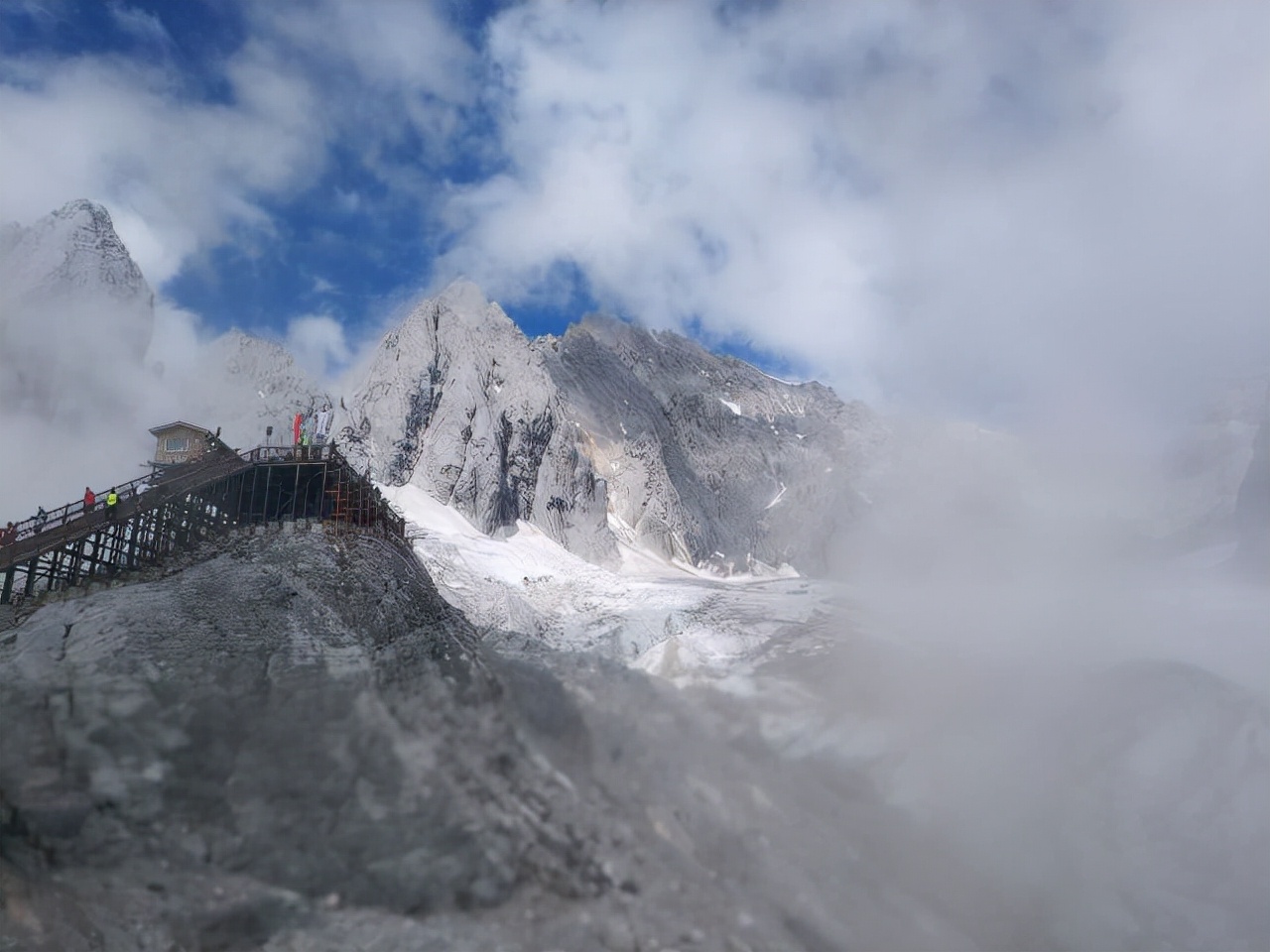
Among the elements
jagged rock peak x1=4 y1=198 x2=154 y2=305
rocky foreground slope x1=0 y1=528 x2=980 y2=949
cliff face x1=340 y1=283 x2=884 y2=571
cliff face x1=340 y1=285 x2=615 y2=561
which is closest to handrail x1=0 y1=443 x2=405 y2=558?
rocky foreground slope x1=0 y1=528 x2=980 y2=949

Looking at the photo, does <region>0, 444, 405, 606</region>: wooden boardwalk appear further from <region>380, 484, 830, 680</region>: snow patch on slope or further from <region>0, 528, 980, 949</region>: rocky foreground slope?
<region>380, 484, 830, 680</region>: snow patch on slope

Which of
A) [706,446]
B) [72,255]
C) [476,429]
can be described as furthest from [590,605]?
[72,255]

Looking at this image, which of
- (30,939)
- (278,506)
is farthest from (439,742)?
(278,506)

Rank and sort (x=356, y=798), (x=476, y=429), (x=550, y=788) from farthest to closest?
(x=476, y=429), (x=550, y=788), (x=356, y=798)

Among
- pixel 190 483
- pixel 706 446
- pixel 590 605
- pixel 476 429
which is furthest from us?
pixel 706 446

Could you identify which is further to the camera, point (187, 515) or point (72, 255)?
point (72, 255)

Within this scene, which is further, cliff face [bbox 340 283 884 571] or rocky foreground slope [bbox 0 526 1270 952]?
cliff face [bbox 340 283 884 571]

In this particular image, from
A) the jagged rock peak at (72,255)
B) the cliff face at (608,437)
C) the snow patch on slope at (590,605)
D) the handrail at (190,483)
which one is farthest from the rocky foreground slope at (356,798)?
the jagged rock peak at (72,255)

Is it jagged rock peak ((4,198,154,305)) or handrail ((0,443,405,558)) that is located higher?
jagged rock peak ((4,198,154,305))

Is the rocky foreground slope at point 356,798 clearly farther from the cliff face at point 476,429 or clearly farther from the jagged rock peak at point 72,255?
the jagged rock peak at point 72,255

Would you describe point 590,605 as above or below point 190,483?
below

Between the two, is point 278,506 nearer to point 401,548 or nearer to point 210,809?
point 401,548

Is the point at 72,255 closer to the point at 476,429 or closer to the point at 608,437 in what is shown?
the point at 476,429
